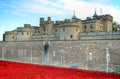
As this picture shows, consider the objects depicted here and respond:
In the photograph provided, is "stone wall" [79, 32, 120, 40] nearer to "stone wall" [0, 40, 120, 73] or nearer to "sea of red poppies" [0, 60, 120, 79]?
"stone wall" [0, 40, 120, 73]

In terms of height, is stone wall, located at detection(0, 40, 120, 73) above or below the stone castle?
below

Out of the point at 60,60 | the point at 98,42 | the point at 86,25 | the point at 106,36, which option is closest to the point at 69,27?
the point at 106,36

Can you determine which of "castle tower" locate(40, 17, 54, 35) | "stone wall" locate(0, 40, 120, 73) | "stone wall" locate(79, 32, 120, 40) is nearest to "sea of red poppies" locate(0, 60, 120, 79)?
"stone wall" locate(0, 40, 120, 73)

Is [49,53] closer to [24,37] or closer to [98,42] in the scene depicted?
[98,42]

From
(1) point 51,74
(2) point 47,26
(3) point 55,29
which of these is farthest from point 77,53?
(2) point 47,26

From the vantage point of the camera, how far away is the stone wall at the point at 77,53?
2300 cm

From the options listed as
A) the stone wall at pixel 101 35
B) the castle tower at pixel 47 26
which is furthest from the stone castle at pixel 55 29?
the stone wall at pixel 101 35

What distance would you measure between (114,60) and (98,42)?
8.99 feet

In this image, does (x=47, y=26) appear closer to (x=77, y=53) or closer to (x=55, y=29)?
(x=55, y=29)

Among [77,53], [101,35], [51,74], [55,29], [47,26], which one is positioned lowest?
[51,74]

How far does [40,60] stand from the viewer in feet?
106

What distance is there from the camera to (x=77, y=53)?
26828 mm

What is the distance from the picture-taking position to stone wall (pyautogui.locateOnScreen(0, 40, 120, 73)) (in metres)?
23.0

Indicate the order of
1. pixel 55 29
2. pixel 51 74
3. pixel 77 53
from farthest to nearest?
pixel 55 29 → pixel 77 53 → pixel 51 74
